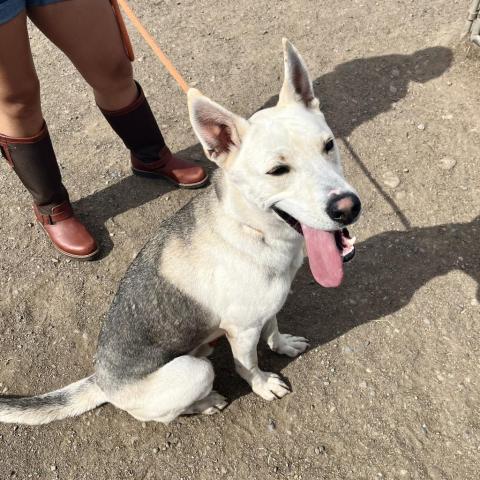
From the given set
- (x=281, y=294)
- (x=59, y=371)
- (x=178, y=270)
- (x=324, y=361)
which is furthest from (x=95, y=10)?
(x=324, y=361)

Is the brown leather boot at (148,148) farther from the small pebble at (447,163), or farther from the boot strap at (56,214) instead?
the small pebble at (447,163)

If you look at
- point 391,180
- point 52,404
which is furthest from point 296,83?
point 52,404

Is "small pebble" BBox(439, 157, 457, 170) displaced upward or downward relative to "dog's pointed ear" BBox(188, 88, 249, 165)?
downward

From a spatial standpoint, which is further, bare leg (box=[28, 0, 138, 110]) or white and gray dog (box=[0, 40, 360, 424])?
bare leg (box=[28, 0, 138, 110])

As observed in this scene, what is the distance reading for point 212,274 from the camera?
9.54 ft

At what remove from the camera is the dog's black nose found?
2305 mm

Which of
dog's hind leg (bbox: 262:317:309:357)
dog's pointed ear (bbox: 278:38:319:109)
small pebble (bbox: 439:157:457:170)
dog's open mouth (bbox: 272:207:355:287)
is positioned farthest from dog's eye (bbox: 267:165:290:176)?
small pebble (bbox: 439:157:457:170)

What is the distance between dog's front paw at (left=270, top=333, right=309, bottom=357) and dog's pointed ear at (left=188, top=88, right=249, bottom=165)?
1.61 metres

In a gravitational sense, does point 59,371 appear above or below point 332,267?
below

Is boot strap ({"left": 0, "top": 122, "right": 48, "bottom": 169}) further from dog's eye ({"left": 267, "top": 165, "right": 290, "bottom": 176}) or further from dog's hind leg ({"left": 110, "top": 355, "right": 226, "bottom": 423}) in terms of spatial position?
dog's eye ({"left": 267, "top": 165, "right": 290, "bottom": 176})

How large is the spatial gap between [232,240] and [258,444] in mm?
1545

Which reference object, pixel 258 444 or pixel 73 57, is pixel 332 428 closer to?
pixel 258 444

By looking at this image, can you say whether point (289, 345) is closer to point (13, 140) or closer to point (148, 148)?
point (148, 148)

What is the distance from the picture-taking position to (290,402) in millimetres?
3518
